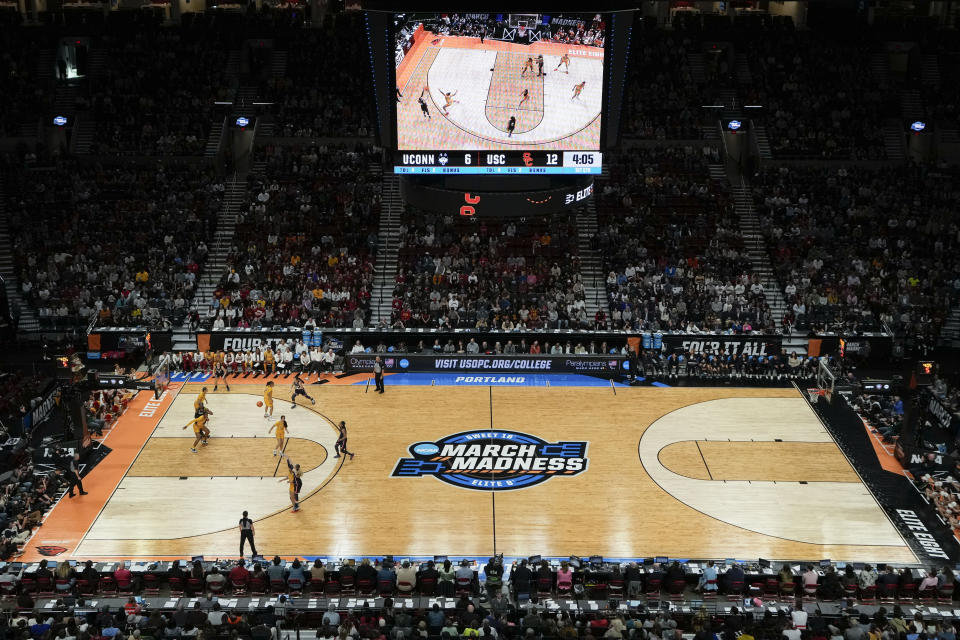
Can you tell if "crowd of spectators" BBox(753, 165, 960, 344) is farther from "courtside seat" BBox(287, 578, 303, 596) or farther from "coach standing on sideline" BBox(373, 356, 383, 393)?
"courtside seat" BBox(287, 578, 303, 596)

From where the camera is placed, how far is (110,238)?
41844mm

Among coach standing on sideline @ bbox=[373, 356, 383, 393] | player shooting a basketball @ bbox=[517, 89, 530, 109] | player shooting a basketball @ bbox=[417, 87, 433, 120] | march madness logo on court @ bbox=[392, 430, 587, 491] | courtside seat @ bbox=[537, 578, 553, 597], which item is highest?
player shooting a basketball @ bbox=[517, 89, 530, 109]

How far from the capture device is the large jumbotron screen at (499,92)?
81.1 ft

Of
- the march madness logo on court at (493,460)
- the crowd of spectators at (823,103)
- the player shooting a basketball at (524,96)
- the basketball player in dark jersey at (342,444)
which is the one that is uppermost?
the crowd of spectators at (823,103)

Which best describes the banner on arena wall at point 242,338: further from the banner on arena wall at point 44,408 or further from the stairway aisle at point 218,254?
the banner on arena wall at point 44,408

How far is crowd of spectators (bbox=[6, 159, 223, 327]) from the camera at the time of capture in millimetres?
39031

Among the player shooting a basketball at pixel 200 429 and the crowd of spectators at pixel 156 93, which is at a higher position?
the crowd of spectators at pixel 156 93

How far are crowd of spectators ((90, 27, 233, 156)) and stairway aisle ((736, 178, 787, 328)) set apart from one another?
24537 mm

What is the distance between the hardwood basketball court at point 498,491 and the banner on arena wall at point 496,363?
70.1 inches

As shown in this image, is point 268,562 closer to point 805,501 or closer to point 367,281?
point 805,501

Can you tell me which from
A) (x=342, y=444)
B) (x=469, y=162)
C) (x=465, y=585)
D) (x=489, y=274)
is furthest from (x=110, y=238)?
(x=465, y=585)

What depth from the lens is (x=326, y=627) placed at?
1958 cm

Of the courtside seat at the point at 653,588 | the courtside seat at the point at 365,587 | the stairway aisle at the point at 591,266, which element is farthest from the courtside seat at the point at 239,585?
the stairway aisle at the point at 591,266

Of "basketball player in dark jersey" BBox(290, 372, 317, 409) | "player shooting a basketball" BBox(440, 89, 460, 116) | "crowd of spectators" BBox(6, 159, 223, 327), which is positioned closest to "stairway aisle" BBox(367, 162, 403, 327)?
"basketball player in dark jersey" BBox(290, 372, 317, 409)
